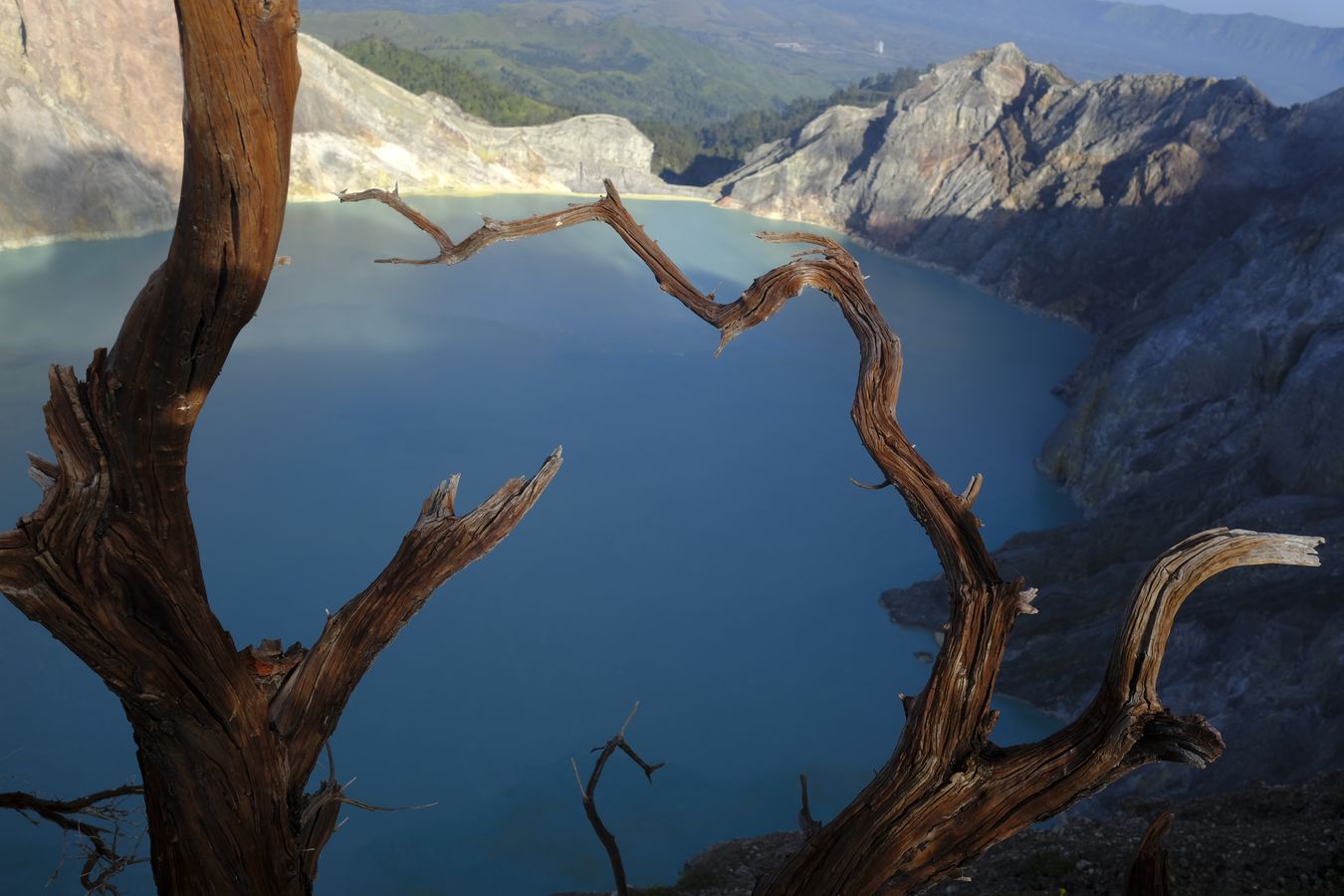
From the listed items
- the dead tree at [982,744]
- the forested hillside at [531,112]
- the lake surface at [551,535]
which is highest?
the forested hillside at [531,112]

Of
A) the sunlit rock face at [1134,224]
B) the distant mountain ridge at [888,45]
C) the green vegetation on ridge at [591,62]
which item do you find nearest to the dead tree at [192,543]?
the sunlit rock face at [1134,224]

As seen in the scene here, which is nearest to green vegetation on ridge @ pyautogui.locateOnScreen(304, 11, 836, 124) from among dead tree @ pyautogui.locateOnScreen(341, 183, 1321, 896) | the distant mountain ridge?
the distant mountain ridge

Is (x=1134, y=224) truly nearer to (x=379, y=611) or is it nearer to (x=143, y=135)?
(x=143, y=135)

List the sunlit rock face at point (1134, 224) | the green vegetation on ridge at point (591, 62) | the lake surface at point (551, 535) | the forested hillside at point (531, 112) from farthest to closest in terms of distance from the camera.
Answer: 1. the green vegetation on ridge at point (591, 62)
2. the forested hillside at point (531, 112)
3. the sunlit rock face at point (1134, 224)
4. the lake surface at point (551, 535)

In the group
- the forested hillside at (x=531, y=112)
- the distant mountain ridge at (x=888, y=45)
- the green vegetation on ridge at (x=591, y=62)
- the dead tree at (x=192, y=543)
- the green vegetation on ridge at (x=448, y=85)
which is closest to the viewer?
the dead tree at (x=192, y=543)

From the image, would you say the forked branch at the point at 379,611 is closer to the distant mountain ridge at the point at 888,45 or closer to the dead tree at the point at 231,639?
the dead tree at the point at 231,639

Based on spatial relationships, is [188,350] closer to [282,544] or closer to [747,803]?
[747,803]
